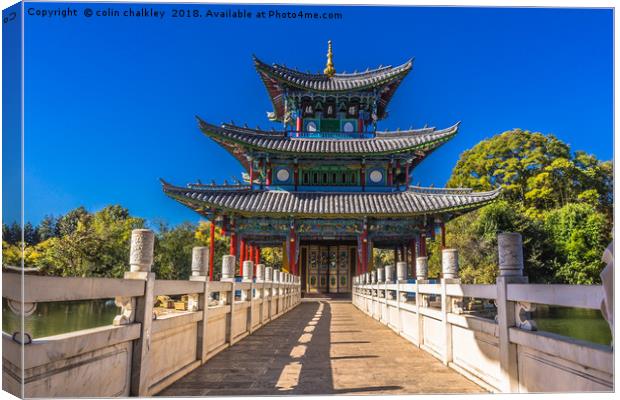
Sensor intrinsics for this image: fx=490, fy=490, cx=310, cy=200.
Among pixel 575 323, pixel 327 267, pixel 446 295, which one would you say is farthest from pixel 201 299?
pixel 327 267

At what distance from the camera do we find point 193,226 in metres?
41.9

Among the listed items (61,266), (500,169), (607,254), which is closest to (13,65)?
(607,254)

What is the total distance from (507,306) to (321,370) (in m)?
2.32

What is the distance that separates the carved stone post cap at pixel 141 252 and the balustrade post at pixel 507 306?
311 cm

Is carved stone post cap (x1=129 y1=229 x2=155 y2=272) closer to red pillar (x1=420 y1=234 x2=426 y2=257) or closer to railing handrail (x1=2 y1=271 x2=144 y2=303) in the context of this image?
railing handrail (x1=2 y1=271 x2=144 y2=303)

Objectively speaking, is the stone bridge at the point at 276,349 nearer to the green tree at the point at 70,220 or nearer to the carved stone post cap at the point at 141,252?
the carved stone post cap at the point at 141,252

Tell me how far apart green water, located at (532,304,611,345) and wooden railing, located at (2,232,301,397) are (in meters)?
10.1

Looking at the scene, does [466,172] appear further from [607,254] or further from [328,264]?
[607,254]

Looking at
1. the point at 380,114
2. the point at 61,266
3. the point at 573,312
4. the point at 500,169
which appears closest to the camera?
the point at 573,312

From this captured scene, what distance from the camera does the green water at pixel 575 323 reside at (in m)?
13.1

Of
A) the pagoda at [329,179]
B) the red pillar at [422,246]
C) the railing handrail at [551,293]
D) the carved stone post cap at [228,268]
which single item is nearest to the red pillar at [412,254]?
the pagoda at [329,179]

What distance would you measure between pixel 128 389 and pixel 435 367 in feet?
12.0

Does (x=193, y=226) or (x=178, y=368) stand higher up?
(x=193, y=226)

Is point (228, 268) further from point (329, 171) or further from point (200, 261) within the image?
point (329, 171)
